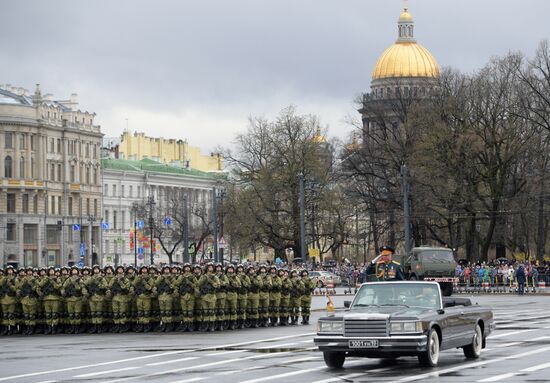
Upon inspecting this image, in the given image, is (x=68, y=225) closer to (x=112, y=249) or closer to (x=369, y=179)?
(x=112, y=249)

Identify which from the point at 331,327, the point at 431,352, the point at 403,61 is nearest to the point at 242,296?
the point at 331,327

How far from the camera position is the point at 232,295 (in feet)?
112

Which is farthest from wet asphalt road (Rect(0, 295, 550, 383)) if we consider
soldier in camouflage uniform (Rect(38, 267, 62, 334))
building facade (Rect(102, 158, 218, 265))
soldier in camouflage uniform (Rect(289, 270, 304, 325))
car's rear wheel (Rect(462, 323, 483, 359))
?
building facade (Rect(102, 158, 218, 265))

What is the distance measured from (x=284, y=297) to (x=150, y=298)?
3.60 metres

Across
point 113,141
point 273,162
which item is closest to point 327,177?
point 273,162

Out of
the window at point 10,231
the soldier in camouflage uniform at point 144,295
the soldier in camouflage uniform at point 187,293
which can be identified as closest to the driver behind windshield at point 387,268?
the soldier in camouflage uniform at point 187,293

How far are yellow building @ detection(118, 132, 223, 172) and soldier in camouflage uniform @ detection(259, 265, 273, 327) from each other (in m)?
145

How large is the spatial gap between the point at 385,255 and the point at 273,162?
202 feet

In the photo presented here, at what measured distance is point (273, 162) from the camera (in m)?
92.6

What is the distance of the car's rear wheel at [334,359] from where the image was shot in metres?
21.8

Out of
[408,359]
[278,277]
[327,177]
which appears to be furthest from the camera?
[327,177]

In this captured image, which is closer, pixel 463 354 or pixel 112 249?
pixel 463 354

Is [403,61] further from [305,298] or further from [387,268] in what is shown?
[387,268]

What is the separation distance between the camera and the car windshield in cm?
2223
